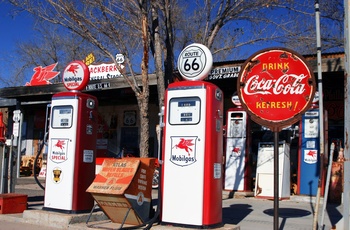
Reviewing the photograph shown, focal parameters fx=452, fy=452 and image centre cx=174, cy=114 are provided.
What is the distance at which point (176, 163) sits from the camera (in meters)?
7.14

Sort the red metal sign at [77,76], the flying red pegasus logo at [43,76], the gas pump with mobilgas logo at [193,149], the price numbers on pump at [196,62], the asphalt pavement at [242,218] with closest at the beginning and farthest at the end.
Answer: the gas pump with mobilgas logo at [193,149]
the price numbers on pump at [196,62]
the asphalt pavement at [242,218]
the red metal sign at [77,76]
the flying red pegasus logo at [43,76]

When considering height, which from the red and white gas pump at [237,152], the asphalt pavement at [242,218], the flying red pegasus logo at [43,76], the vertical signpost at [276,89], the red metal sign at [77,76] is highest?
the flying red pegasus logo at [43,76]

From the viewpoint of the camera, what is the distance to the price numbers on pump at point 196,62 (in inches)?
287

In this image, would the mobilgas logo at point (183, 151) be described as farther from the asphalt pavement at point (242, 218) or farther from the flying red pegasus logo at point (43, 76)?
the flying red pegasus logo at point (43, 76)

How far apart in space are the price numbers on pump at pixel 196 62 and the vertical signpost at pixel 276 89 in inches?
31.3

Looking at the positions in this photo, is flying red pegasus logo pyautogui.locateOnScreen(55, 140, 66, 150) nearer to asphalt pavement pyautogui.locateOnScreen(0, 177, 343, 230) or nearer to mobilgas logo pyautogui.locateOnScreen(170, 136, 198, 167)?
asphalt pavement pyautogui.locateOnScreen(0, 177, 343, 230)

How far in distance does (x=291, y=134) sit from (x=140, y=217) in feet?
24.8

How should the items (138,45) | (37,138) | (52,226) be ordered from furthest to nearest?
1. (37,138)
2. (138,45)
3. (52,226)

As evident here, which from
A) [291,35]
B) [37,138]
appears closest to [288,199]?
[291,35]

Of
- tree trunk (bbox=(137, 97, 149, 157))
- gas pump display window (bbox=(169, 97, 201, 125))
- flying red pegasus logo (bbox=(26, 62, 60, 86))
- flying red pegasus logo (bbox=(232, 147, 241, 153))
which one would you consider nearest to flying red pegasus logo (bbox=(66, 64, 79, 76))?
gas pump display window (bbox=(169, 97, 201, 125))

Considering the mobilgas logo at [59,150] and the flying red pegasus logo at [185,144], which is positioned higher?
the flying red pegasus logo at [185,144]

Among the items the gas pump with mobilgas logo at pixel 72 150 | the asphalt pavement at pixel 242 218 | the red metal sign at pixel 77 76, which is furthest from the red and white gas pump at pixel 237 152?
the red metal sign at pixel 77 76

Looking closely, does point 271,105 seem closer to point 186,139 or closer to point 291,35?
point 186,139

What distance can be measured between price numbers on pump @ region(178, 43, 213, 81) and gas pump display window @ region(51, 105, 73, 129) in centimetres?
245
